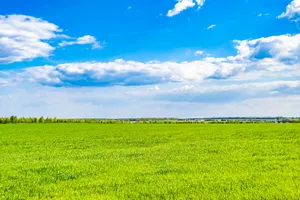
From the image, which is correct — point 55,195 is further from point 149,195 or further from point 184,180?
point 184,180

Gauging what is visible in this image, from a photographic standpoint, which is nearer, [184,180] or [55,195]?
[55,195]

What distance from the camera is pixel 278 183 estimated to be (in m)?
11.4

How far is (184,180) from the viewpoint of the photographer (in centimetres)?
1225

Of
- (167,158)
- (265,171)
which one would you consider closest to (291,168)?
(265,171)

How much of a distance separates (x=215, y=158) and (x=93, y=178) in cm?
751

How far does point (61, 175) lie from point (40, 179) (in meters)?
1.00

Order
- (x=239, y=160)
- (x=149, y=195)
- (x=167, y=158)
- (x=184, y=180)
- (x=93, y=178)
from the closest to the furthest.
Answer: (x=149, y=195) → (x=184, y=180) → (x=93, y=178) → (x=239, y=160) → (x=167, y=158)

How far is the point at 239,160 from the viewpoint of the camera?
668 inches

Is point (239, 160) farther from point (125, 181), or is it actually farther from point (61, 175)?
point (61, 175)

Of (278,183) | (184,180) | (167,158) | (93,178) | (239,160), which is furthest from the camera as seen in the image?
(167,158)

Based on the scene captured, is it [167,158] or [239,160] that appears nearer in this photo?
[239,160]

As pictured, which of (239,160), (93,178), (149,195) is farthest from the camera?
(239,160)

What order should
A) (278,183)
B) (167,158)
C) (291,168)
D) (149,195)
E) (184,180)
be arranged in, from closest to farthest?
1. (149,195)
2. (278,183)
3. (184,180)
4. (291,168)
5. (167,158)

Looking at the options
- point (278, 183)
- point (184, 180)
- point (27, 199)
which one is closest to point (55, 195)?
point (27, 199)
